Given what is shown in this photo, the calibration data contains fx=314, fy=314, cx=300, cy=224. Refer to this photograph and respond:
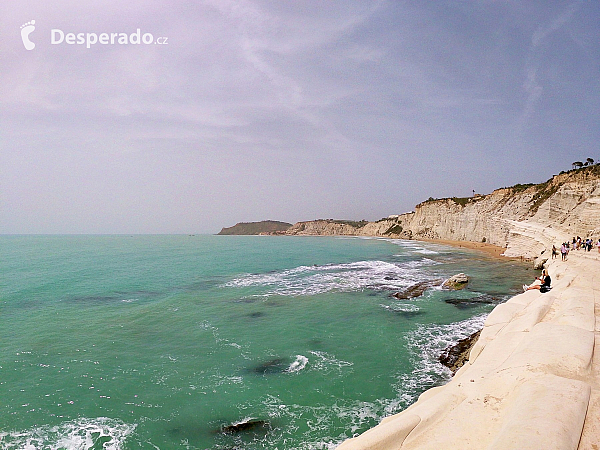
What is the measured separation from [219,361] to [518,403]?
35.6ft

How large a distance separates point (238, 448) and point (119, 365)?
755 centimetres

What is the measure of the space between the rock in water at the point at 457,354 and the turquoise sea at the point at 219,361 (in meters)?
0.46

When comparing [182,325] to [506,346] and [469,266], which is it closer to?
[506,346]

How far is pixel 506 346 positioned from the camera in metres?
8.38

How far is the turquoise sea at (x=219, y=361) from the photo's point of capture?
29.0 feet

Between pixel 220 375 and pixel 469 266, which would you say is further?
pixel 469 266

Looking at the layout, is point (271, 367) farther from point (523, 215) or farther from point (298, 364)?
point (523, 215)

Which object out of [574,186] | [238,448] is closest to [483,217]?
[574,186]

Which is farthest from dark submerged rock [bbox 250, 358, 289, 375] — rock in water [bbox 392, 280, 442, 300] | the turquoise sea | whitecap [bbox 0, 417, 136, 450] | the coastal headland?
rock in water [bbox 392, 280, 442, 300]

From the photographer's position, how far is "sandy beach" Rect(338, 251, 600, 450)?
436 centimetres

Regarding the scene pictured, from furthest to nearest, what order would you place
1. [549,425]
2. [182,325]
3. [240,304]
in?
1. [240,304]
2. [182,325]
3. [549,425]

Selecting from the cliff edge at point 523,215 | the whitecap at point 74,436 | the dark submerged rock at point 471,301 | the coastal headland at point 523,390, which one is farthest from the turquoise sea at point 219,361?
the cliff edge at point 523,215

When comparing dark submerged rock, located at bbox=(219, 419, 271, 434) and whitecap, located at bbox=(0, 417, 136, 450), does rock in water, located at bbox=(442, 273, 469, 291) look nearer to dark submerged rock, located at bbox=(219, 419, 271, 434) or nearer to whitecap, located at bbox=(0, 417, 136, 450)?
dark submerged rock, located at bbox=(219, 419, 271, 434)

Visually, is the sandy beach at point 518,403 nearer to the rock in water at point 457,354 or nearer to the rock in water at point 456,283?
the rock in water at point 457,354
